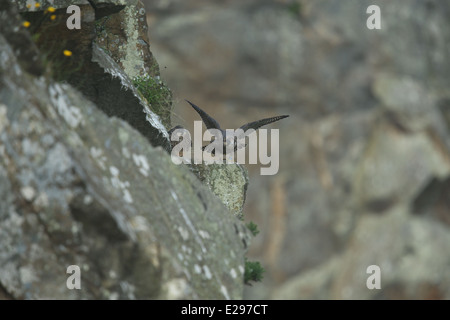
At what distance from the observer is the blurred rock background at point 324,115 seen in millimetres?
50969

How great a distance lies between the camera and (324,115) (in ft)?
175

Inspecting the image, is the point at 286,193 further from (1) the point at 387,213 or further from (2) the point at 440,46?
(2) the point at 440,46

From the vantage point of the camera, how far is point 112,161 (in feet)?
26.5

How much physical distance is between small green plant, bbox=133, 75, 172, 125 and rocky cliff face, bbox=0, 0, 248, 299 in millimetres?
5121

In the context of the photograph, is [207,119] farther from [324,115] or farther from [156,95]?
[324,115]

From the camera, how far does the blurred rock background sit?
51.0 metres

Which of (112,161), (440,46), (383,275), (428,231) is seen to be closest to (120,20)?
(112,161)

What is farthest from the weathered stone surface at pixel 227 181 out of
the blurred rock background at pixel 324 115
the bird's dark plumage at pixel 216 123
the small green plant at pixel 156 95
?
the blurred rock background at pixel 324 115

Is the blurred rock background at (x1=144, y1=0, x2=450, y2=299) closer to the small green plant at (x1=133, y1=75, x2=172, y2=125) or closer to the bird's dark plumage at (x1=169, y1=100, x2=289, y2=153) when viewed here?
the small green plant at (x1=133, y1=75, x2=172, y2=125)

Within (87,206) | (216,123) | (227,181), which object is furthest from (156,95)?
(87,206)

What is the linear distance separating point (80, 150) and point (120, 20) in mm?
8954

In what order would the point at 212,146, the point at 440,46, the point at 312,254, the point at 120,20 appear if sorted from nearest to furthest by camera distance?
1. the point at 212,146
2. the point at 120,20
3. the point at 312,254
4. the point at 440,46

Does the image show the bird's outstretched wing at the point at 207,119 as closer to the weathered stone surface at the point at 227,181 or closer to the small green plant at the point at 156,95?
the weathered stone surface at the point at 227,181

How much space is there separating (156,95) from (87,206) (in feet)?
25.2
